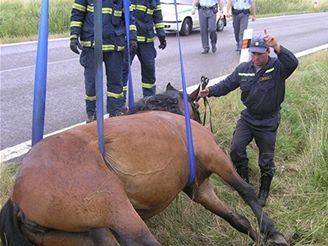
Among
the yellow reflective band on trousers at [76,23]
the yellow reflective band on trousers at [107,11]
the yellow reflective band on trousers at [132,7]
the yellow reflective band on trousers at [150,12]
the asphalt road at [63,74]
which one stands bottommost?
the asphalt road at [63,74]

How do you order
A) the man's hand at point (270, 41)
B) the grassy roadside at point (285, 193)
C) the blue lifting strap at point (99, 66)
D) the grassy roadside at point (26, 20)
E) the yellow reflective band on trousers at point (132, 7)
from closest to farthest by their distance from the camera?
1. the blue lifting strap at point (99, 66)
2. the grassy roadside at point (285, 193)
3. the man's hand at point (270, 41)
4. the yellow reflective band on trousers at point (132, 7)
5. the grassy roadside at point (26, 20)

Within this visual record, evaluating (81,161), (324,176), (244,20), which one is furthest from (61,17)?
(81,161)

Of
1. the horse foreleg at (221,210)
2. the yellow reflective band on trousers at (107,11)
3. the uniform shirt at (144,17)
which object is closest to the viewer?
the horse foreleg at (221,210)

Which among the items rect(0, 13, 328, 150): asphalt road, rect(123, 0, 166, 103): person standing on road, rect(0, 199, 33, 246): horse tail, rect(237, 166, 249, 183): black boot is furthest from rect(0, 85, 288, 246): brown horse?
rect(123, 0, 166, 103): person standing on road

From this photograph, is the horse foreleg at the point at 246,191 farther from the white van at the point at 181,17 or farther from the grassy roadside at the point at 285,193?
the white van at the point at 181,17

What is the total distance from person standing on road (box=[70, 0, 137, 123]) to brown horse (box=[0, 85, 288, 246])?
2757 mm

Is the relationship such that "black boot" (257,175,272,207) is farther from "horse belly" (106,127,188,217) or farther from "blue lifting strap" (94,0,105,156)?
"blue lifting strap" (94,0,105,156)

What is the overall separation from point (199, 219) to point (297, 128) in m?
2.15

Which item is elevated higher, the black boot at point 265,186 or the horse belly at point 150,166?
the horse belly at point 150,166

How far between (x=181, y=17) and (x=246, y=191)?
14.1 metres

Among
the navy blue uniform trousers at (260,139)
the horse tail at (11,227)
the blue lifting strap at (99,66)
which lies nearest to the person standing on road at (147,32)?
the navy blue uniform trousers at (260,139)

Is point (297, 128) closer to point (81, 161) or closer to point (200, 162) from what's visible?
point (200, 162)

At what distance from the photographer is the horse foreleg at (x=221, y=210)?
11.2ft

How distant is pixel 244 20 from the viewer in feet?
40.9
